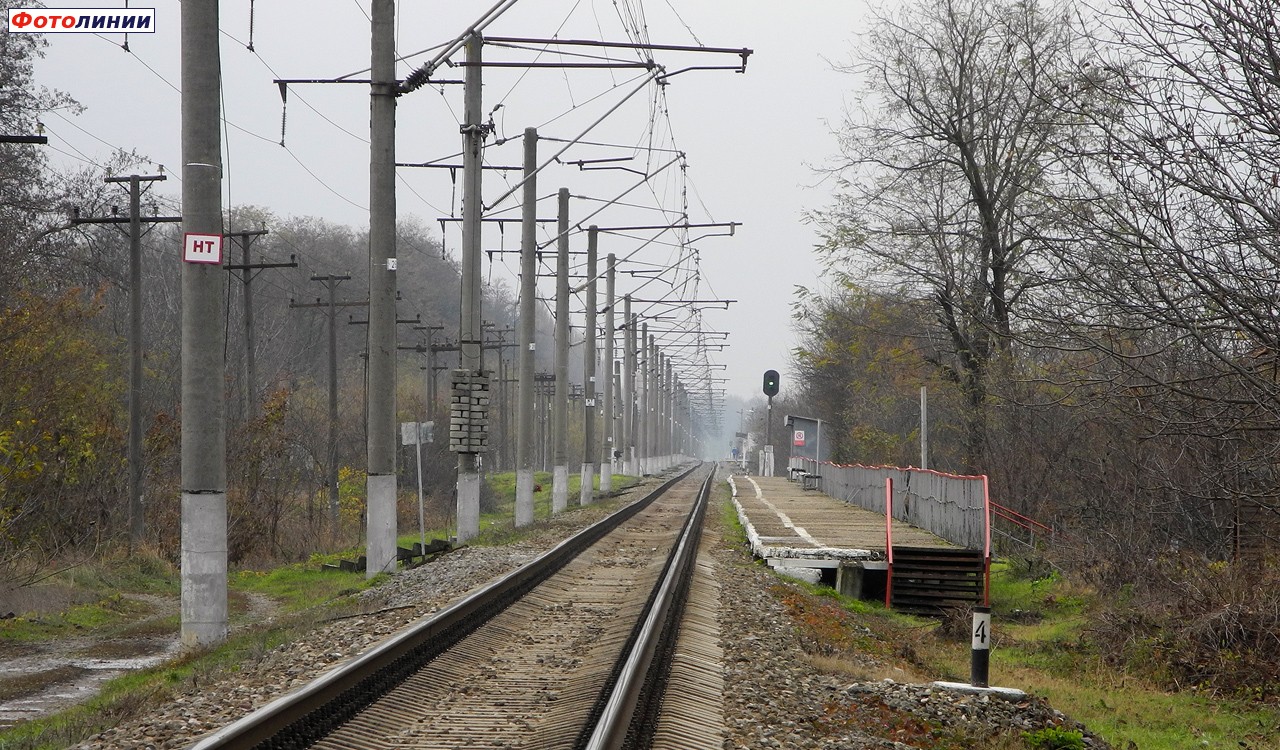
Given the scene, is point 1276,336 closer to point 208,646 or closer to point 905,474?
point 208,646

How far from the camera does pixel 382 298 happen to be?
786 inches

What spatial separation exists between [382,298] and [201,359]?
21.5 ft

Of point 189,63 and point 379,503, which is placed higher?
point 189,63

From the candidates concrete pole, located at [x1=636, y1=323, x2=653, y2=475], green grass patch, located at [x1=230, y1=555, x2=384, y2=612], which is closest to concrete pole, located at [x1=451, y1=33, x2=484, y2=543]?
green grass patch, located at [x1=230, y1=555, x2=384, y2=612]

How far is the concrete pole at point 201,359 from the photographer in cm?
1338

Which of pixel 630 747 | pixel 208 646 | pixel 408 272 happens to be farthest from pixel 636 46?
pixel 408 272

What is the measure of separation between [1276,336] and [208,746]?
30.4ft

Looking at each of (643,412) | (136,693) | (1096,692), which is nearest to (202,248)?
(136,693)

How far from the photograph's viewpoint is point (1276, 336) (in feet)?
36.2

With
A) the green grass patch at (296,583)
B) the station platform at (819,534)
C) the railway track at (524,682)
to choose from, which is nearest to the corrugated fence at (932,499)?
the station platform at (819,534)

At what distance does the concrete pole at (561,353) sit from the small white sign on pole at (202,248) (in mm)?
22676

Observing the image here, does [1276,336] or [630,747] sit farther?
[1276,336]

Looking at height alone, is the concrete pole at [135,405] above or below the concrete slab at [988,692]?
above

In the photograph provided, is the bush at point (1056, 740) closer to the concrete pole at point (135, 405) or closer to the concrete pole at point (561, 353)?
the concrete pole at point (135, 405)
